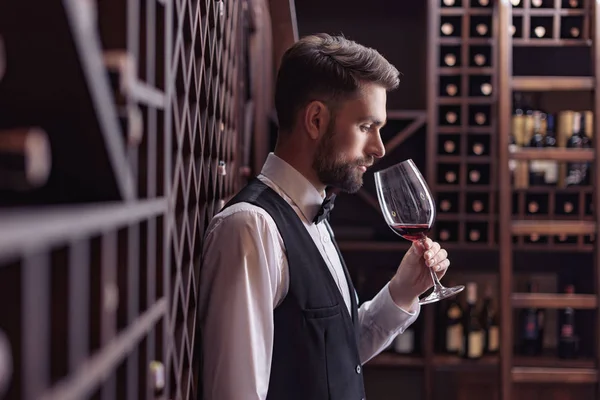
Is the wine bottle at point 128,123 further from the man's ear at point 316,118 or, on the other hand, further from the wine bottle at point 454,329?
the wine bottle at point 454,329

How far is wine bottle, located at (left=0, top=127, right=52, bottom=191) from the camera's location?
1.18 feet

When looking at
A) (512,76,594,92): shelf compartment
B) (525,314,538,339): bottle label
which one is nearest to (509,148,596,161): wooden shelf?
(512,76,594,92): shelf compartment

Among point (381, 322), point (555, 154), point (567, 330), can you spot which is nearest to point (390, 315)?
point (381, 322)

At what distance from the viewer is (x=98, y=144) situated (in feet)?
1.59

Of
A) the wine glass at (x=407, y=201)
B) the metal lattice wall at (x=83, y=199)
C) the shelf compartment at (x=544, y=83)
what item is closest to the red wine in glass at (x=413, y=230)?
the wine glass at (x=407, y=201)

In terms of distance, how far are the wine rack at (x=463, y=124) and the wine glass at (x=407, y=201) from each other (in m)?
2.03

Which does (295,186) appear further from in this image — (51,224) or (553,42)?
(553,42)

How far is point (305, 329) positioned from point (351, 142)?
16.4 inches

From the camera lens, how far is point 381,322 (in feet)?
5.78

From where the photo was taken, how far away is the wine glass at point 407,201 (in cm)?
160

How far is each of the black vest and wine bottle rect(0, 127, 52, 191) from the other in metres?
0.98

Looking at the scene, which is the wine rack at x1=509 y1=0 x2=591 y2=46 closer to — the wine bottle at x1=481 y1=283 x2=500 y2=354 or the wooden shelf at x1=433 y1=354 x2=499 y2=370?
the wine bottle at x1=481 y1=283 x2=500 y2=354

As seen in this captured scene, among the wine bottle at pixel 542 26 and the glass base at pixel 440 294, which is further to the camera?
the wine bottle at pixel 542 26

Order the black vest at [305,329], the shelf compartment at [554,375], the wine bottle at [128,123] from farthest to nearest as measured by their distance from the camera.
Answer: the shelf compartment at [554,375]
the black vest at [305,329]
the wine bottle at [128,123]
